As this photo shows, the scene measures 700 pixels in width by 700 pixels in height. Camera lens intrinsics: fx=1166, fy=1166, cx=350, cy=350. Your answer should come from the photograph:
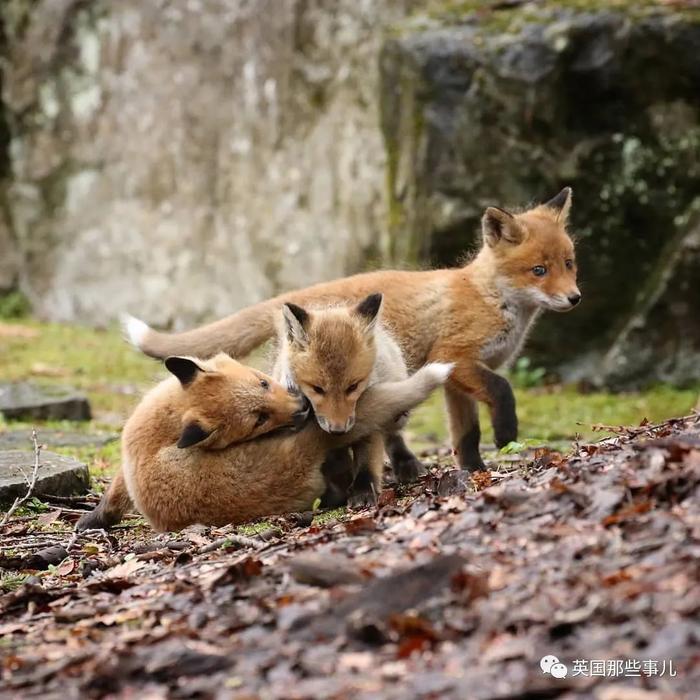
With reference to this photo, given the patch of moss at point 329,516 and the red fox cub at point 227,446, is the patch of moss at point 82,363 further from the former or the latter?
the patch of moss at point 329,516

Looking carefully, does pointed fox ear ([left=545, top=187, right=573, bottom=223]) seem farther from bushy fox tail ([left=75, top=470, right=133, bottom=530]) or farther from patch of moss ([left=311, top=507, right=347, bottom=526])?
bushy fox tail ([left=75, top=470, right=133, bottom=530])

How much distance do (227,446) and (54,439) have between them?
4.35 m

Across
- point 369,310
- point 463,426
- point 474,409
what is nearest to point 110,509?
point 369,310

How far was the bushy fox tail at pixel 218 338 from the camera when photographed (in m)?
8.58

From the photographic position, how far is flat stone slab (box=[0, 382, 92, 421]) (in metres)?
11.7

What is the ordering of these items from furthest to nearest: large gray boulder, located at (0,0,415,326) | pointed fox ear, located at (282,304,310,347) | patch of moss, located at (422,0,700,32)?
large gray boulder, located at (0,0,415,326)
patch of moss, located at (422,0,700,32)
pointed fox ear, located at (282,304,310,347)

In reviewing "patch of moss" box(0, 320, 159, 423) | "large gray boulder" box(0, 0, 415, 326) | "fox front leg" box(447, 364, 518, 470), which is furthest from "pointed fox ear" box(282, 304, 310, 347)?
"large gray boulder" box(0, 0, 415, 326)

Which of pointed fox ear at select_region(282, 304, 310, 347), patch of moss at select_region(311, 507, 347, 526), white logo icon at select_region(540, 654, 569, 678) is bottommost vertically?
patch of moss at select_region(311, 507, 347, 526)

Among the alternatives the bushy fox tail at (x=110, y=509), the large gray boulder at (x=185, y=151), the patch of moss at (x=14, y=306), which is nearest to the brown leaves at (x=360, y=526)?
the bushy fox tail at (x=110, y=509)

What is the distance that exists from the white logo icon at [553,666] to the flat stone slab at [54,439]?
6874 millimetres

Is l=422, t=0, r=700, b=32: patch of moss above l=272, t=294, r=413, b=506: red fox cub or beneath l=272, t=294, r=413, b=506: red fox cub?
above

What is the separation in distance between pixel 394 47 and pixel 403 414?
758 centimetres

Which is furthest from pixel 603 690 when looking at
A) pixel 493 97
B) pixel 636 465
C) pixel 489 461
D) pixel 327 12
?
pixel 327 12

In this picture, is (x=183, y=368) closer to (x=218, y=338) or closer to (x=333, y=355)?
(x=333, y=355)
